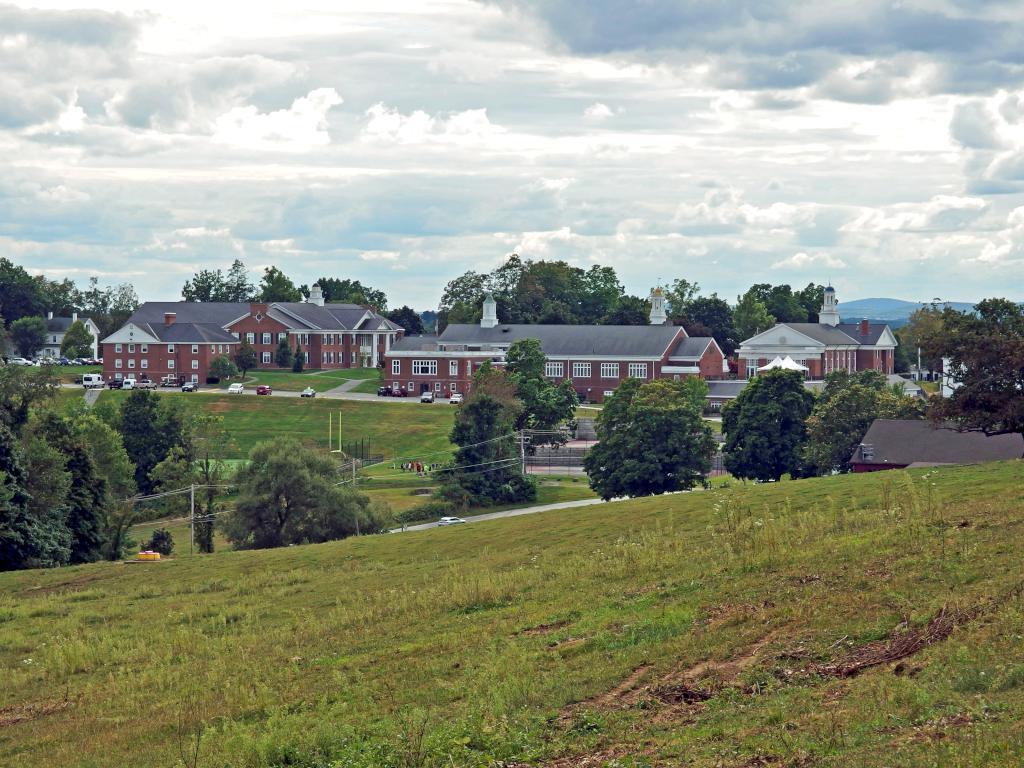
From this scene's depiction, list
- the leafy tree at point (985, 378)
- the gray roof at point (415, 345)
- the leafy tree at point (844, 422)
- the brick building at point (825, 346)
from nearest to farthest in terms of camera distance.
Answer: the leafy tree at point (985, 378), the leafy tree at point (844, 422), the gray roof at point (415, 345), the brick building at point (825, 346)

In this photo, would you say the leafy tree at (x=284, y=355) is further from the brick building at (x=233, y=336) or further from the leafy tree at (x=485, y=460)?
the leafy tree at (x=485, y=460)

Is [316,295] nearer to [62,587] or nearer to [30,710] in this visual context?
[62,587]

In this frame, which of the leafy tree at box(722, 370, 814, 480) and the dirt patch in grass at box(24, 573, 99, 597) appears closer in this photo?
the dirt patch in grass at box(24, 573, 99, 597)

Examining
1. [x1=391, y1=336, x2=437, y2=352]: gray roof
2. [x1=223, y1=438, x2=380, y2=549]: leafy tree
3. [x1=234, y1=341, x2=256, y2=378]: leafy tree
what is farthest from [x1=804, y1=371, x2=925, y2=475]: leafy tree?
[x1=234, y1=341, x2=256, y2=378]: leafy tree

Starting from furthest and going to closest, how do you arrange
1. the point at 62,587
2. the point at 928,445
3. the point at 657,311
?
the point at 657,311 → the point at 928,445 → the point at 62,587

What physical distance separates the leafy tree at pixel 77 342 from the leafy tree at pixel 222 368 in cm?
3235

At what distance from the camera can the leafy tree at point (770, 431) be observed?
80.7 metres

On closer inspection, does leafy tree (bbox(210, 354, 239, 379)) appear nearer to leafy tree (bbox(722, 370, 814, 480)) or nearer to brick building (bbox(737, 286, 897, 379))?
brick building (bbox(737, 286, 897, 379))

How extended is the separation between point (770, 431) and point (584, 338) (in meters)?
69.7

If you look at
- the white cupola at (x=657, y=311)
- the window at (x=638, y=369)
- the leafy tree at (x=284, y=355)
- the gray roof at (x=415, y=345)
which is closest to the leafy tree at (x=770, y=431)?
→ the window at (x=638, y=369)

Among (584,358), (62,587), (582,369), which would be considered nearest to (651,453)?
(62,587)

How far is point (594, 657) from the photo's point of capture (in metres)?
17.8

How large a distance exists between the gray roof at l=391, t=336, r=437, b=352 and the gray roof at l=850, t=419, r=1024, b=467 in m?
85.2

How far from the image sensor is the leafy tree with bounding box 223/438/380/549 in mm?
54062
